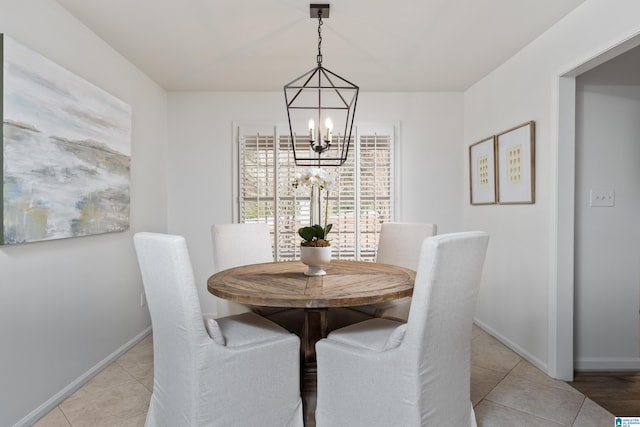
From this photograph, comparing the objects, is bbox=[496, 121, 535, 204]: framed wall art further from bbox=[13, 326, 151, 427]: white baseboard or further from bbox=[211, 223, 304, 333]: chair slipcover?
bbox=[13, 326, 151, 427]: white baseboard

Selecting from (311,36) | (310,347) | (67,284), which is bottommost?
(310,347)

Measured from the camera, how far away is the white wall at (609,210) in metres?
2.65

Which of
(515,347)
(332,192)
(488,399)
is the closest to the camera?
(488,399)

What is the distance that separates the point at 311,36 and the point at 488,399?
8.53 ft

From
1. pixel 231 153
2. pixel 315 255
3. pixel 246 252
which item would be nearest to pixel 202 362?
pixel 315 255

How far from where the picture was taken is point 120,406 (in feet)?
7.24

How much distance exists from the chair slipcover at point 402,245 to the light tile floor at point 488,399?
2.46 ft

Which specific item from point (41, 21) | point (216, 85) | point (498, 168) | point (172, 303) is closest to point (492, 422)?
point (172, 303)

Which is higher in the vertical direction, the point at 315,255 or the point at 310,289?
the point at 315,255

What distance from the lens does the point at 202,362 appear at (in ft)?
5.26

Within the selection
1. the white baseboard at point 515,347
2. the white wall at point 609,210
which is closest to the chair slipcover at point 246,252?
the white baseboard at point 515,347

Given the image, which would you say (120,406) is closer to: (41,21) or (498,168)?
(41,21)

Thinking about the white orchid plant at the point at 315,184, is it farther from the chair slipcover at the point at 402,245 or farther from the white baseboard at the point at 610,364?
the white baseboard at the point at 610,364

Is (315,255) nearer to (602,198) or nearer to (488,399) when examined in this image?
(488,399)
